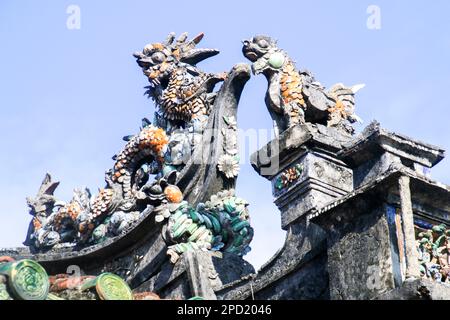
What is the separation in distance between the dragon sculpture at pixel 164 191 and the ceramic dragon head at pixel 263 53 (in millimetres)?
1277

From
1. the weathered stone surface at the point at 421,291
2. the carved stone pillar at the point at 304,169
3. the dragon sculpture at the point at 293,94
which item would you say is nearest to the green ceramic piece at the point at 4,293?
the weathered stone surface at the point at 421,291

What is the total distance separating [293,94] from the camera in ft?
35.0

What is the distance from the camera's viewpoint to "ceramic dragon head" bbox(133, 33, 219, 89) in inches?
540

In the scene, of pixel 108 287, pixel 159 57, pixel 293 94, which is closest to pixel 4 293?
pixel 108 287

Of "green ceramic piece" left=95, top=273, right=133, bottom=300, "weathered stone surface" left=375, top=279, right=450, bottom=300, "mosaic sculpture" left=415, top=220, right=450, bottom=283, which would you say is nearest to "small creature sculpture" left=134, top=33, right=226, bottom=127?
"green ceramic piece" left=95, top=273, right=133, bottom=300

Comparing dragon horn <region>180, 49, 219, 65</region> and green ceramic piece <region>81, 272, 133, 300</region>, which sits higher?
dragon horn <region>180, 49, 219, 65</region>

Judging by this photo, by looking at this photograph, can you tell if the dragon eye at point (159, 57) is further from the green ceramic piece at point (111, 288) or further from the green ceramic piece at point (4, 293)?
the green ceramic piece at point (4, 293)

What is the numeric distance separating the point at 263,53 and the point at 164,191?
5.89 ft

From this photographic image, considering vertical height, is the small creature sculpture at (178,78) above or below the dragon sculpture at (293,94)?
above

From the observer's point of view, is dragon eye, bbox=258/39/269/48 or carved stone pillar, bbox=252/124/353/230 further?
dragon eye, bbox=258/39/269/48

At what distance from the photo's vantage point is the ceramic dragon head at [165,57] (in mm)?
13727

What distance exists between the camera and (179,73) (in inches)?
532

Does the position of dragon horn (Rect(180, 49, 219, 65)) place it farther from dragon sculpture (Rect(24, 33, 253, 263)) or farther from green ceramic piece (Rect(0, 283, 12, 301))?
green ceramic piece (Rect(0, 283, 12, 301))
